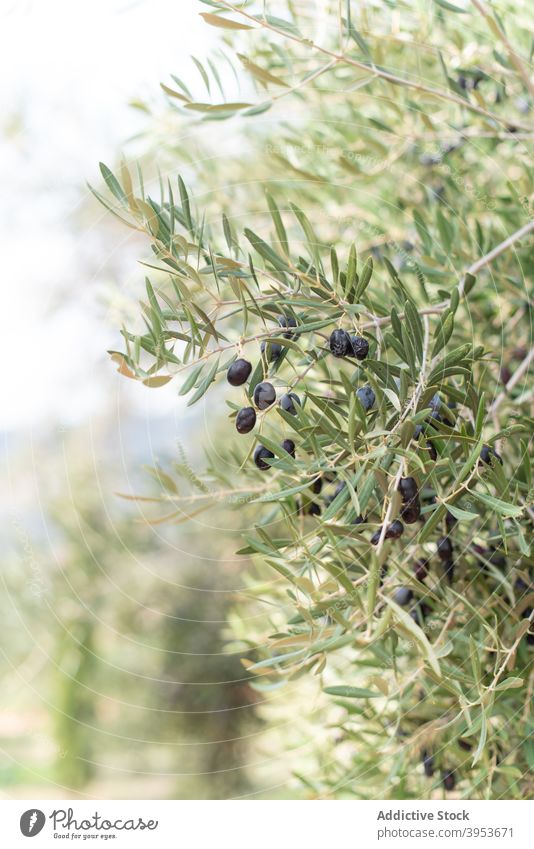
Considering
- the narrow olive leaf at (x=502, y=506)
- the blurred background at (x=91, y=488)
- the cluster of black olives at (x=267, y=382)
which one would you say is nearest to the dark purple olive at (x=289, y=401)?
the cluster of black olives at (x=267, y=382)

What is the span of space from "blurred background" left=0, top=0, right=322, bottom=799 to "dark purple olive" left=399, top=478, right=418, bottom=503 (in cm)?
29

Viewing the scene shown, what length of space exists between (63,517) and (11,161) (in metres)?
0.64

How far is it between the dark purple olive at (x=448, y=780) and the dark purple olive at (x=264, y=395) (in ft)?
1.09

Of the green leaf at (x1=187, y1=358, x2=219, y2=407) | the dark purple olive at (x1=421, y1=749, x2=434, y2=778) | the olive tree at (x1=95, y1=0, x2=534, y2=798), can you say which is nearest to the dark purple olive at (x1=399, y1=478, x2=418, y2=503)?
the olive tree at (x1=95, y1=0, x2=534, y2=798)

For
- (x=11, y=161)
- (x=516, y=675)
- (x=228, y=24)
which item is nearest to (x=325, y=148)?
(x=228, y=24)

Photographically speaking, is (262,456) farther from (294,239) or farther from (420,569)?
(294,239)

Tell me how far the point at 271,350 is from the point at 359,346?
0.15ft

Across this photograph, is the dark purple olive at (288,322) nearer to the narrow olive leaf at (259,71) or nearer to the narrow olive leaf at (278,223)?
the narrow olive leaf at (278,223)

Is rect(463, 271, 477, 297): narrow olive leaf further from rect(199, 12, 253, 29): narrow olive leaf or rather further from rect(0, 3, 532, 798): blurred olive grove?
rect(199, 12, 253, 29): narrow olive leaf

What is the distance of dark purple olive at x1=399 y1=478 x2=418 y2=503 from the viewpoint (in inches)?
13.0

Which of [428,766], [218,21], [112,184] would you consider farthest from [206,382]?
[428,766]

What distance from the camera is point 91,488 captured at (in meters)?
1.35

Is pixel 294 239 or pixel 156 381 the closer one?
pixel 156 381
